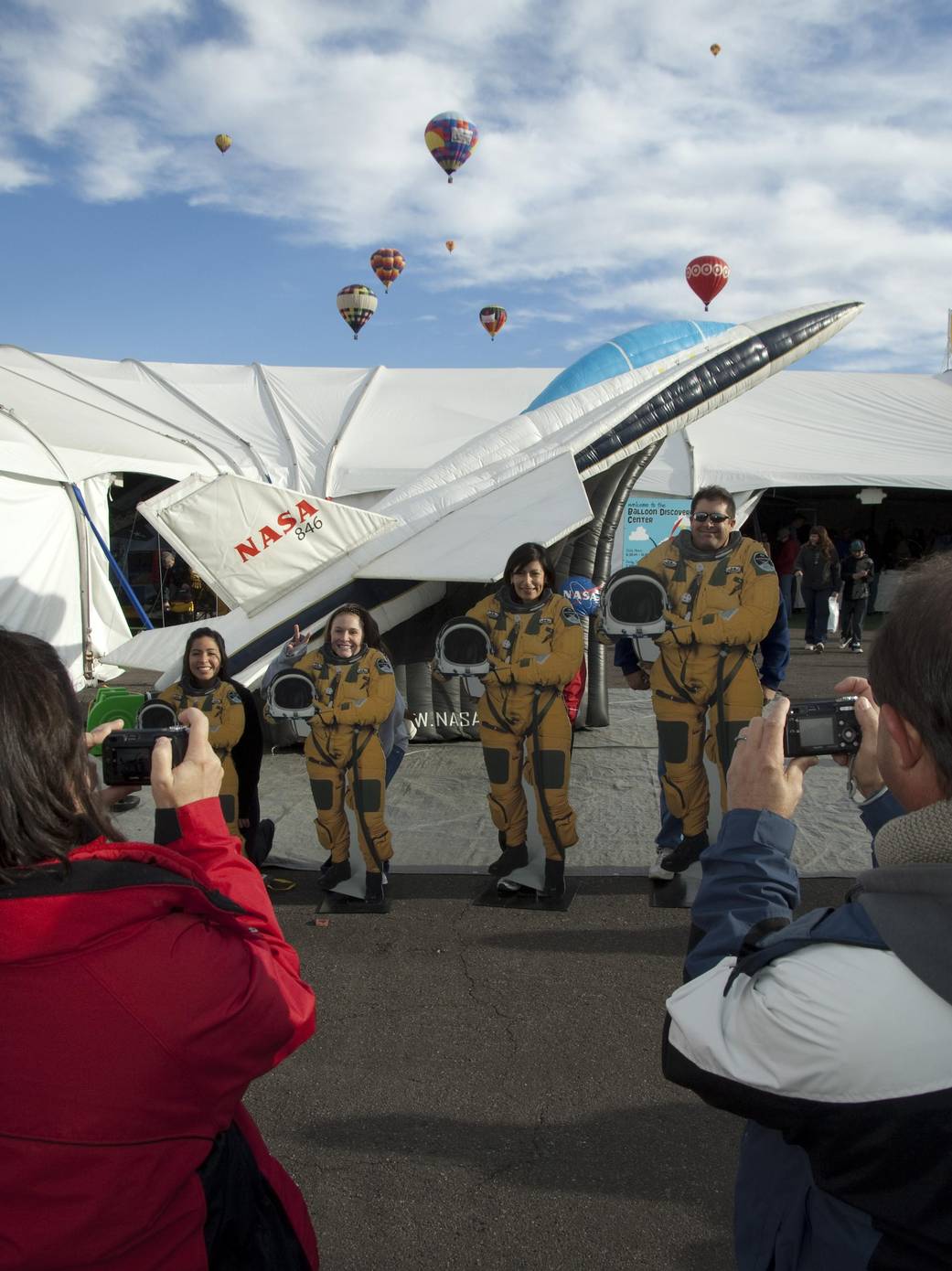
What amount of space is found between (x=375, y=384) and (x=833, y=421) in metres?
11.0

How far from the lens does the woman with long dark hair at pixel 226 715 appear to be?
17.1ft

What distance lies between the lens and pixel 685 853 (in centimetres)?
516

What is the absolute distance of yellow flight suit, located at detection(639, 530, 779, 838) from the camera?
16.5 ft

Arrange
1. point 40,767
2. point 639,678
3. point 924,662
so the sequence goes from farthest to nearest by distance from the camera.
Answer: point 639,678, point 40,767, point 924,662

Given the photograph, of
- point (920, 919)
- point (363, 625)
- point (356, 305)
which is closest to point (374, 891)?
point (363, 625)

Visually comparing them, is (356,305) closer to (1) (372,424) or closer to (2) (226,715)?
(1) (372,424)

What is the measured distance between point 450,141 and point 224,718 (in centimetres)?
2379

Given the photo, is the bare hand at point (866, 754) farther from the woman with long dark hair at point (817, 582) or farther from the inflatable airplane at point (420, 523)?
the woman with long dark hair at point (817, 582)

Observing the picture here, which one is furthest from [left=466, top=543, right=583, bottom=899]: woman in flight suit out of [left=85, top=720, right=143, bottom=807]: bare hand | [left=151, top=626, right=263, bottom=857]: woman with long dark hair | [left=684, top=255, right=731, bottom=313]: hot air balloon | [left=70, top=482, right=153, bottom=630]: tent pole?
[left=684, top=255, right=731, bottom=313]: hot air balloon

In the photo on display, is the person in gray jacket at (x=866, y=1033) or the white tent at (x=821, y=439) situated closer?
the person in gray jacket at (x=866, y=1033)

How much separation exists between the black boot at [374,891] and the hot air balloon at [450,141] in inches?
957

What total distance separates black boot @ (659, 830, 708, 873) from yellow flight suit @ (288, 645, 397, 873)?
1.61 m

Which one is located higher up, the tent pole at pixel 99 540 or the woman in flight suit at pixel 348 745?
the tent pole at pixel 99 540

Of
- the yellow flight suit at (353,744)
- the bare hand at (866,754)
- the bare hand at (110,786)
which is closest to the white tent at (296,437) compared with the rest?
the yellow flight suit at (353,744)
